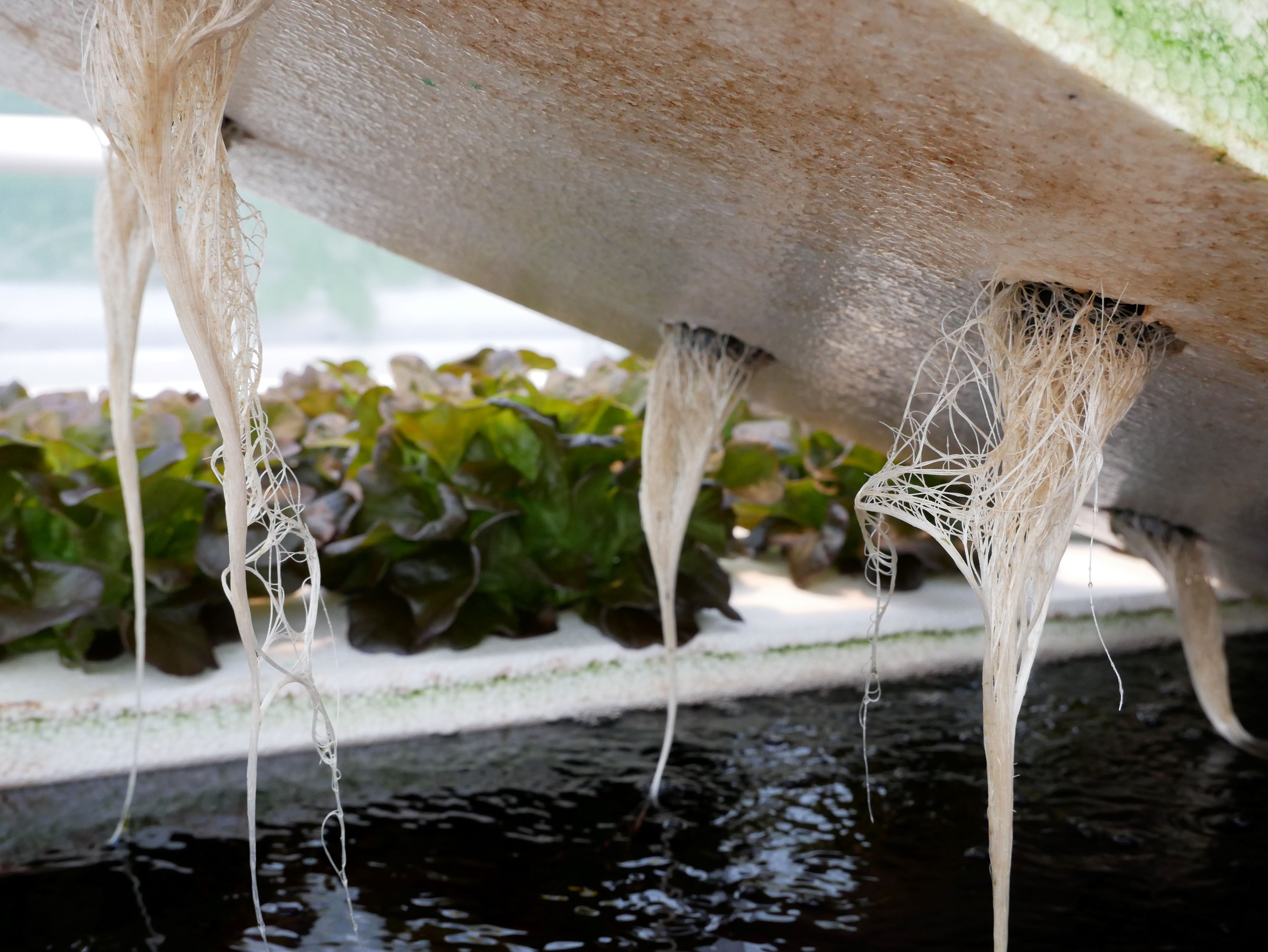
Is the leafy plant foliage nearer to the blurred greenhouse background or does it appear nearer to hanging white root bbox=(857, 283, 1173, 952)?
hanging white root bbox=(857, 283, 1173, 952)

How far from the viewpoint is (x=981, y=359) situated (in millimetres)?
920

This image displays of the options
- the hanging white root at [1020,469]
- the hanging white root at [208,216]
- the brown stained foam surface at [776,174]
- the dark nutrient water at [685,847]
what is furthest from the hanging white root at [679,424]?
the hanging white root at [208,216]

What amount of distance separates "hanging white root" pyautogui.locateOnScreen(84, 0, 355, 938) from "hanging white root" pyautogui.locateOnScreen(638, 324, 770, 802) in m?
0.66

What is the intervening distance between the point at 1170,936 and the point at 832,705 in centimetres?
66

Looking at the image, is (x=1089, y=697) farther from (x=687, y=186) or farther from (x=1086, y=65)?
(x=1086, y=65)

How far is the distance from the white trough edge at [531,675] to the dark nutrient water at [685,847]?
0.03m

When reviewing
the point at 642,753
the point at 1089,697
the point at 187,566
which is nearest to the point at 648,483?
the point at 642,753

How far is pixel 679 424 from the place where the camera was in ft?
4.84

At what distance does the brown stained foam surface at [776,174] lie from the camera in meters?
0.63

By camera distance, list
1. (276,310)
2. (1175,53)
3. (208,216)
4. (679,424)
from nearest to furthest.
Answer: (1175,53), (208,216), (679,424), (276,310)

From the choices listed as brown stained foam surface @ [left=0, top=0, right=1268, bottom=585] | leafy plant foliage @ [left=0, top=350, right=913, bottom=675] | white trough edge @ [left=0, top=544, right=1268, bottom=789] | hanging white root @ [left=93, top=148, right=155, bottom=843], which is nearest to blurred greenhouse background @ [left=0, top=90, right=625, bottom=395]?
leafy plant foliage @ [left=0, top=350, right=913, bottom=675]

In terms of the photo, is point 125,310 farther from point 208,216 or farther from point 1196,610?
point 1196,610

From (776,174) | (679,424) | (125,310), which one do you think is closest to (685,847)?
(679,424)

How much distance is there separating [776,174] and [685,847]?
812 mm
